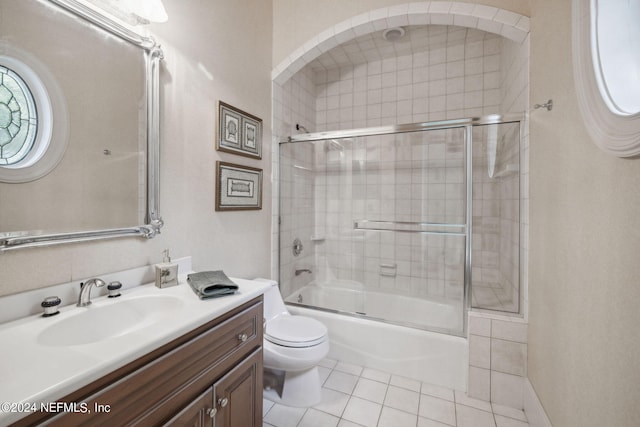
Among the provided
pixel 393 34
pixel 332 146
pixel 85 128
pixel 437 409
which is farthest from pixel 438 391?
pixel 393 34

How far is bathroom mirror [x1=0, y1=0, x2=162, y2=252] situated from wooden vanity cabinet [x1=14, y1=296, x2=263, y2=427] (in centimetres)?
62

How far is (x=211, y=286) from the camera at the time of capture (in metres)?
1.09

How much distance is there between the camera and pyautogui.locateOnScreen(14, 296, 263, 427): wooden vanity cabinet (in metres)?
0.63

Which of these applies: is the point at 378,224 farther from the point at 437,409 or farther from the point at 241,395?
the point at 241,395

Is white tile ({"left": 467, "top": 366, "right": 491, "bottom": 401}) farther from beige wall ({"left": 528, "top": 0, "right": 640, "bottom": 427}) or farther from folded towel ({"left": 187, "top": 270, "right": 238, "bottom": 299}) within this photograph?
folded towel ({"left": 187, "top": 270, "right": 238, "bottom": 299})

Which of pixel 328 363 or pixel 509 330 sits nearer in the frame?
pixel 509 330

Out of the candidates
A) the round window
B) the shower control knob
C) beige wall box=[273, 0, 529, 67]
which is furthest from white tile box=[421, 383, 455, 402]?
beige wall box=[273, 0, 529, 67]

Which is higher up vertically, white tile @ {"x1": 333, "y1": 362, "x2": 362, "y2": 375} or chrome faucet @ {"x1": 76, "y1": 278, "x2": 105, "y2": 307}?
chrome faucet @ {"x1": 76, "y1": 278, "x2": 105, "y2": 307}

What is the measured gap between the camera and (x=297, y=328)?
1.72 meters

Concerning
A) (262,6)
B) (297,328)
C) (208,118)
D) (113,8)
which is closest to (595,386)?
(297,328)

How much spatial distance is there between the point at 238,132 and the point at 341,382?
185 centimetres

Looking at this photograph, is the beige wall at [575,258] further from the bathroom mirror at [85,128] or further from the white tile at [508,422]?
the bathroom mirror at [85,128]

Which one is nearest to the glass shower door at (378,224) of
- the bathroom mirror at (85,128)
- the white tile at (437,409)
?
the white tile at (437,409)

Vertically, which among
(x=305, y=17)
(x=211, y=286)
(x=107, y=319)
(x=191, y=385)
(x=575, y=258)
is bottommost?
(x=191, y=385)
